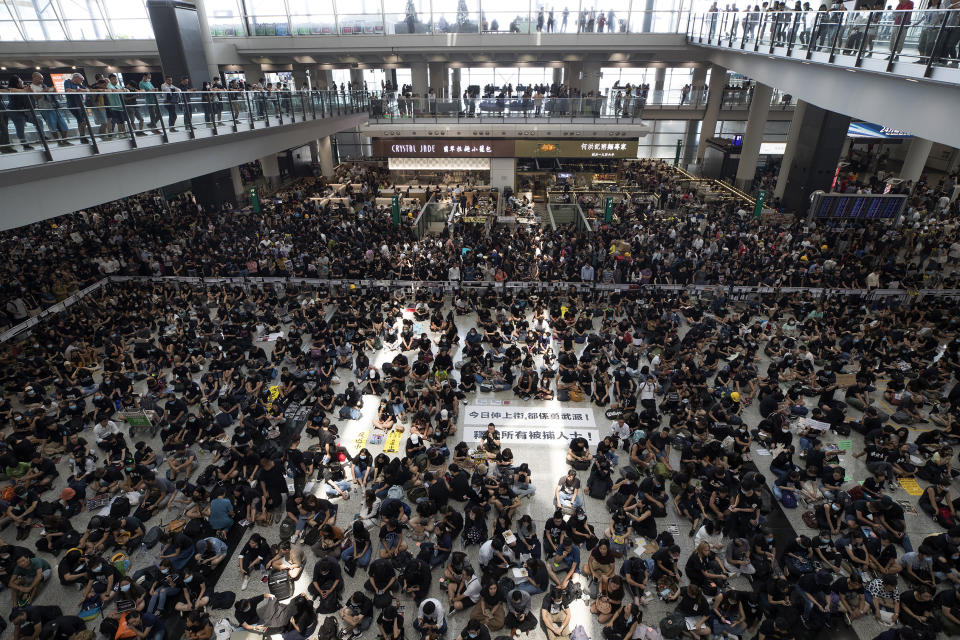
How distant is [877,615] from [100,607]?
10.1 meters

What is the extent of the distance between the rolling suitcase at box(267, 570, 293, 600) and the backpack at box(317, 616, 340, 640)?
82 cm

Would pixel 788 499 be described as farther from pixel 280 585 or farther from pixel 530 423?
pixel 280 585

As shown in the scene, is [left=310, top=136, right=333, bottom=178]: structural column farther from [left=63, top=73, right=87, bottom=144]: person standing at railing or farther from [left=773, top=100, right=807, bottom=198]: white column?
[left=773, top=100, right=807, bottom=198]: white column

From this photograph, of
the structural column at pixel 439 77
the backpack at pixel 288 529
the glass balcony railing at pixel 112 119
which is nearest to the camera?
the backpack at pixel 288 529

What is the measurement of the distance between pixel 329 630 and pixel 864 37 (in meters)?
15.6

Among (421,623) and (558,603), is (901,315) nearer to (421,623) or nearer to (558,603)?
(558,603)

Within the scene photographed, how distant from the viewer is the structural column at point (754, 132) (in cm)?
2558

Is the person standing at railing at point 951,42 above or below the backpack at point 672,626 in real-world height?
above

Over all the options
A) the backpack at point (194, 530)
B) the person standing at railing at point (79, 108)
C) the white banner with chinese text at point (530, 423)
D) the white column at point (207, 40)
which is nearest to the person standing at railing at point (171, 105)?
the person standing at railing at point (79, 108)

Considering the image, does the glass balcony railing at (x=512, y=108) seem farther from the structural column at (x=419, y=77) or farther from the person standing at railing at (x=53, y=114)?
the person standing at railing at (x=53, y=114)

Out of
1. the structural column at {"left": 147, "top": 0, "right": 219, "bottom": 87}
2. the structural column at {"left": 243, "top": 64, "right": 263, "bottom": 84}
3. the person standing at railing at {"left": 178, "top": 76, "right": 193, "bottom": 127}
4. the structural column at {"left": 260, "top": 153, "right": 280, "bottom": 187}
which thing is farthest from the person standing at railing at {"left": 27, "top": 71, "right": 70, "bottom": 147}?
the structural column at {"left": 243, "top": 64, "right": 263, "bottom": 84}

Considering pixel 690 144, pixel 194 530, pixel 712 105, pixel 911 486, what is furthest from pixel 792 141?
pixel 194 530

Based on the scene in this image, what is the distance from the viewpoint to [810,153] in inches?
856

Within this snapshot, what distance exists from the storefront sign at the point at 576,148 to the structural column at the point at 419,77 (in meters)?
8.80
